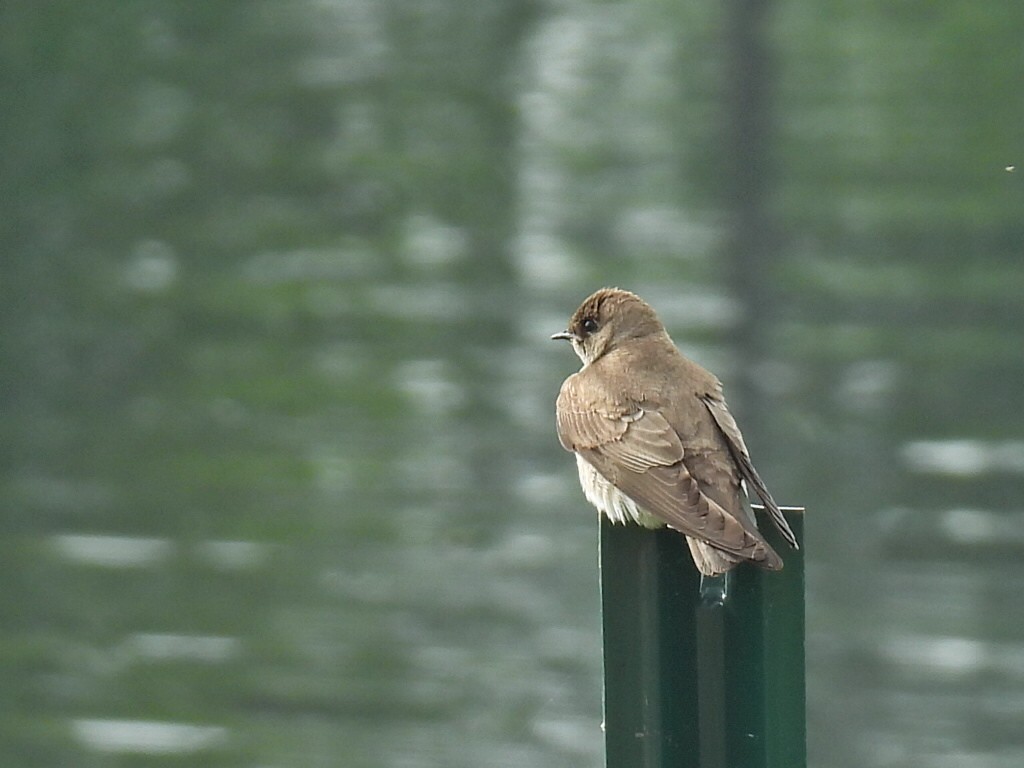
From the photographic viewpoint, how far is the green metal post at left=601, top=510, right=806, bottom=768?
53.1 inches

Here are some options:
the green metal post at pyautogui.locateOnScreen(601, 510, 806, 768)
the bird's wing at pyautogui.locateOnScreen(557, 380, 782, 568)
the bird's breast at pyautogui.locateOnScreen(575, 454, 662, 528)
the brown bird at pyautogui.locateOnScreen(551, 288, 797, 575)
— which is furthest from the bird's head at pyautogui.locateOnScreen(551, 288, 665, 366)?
the green metal post at pyautogui.locateOnScreen(601, 510, 806, 768)

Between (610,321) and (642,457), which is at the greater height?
(610,321)

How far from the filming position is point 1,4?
2953 mm

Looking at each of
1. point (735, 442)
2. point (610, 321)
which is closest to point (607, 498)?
point (735, 442)

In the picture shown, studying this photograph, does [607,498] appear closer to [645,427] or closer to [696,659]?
[645,427]

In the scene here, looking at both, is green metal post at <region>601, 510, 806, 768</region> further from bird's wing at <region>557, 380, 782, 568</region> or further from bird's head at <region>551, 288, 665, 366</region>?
bird's head at <region>551, 288, 665, 366</region>

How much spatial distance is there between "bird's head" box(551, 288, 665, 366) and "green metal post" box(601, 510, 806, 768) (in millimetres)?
1292

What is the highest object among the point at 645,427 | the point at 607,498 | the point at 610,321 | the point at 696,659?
the point at 610,321

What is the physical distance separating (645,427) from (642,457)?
3.4 inches

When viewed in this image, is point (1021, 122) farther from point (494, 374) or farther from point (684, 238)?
point (494, 374)

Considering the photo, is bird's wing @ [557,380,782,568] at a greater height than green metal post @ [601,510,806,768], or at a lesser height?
greater

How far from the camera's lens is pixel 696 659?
4.48ft

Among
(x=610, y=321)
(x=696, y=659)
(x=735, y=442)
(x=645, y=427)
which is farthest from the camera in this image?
(x=610, y=321)

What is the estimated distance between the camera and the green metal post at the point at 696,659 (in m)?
1.35
